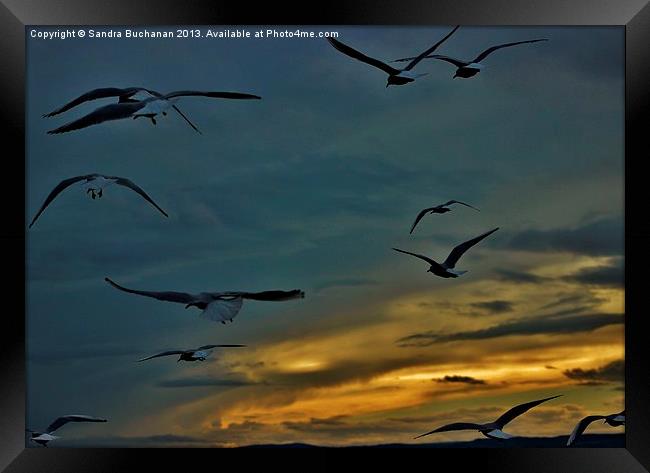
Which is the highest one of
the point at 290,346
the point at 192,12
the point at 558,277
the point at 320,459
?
the point at 192,12

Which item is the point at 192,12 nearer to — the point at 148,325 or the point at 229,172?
the point at 229,172

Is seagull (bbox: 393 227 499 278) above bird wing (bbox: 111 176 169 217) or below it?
below

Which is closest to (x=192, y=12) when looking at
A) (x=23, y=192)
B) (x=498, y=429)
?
(x=23, y=192)

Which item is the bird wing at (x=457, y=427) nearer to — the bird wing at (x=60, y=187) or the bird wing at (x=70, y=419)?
the bird wing at (x=70, y=419)

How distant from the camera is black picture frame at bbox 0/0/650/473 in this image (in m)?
3.30

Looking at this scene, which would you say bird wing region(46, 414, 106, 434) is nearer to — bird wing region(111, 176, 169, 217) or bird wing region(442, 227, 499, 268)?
bird wing region(111, 176, 169, 217)

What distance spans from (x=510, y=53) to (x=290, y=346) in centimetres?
152

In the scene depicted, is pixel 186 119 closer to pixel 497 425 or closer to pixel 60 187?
pixel 60 187

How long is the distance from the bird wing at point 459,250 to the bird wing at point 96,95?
1.46 m

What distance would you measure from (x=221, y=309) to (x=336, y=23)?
128 cm

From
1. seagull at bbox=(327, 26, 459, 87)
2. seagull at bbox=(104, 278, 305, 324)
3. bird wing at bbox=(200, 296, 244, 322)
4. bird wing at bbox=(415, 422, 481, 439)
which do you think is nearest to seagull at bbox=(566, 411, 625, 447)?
bird wing at bbox=(415, 422, 481, 439)

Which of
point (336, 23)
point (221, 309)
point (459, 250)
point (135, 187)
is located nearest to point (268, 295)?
point (221, 309)

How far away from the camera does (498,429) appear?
3.33m

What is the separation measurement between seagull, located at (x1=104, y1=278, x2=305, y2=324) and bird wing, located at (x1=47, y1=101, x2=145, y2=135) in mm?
649
